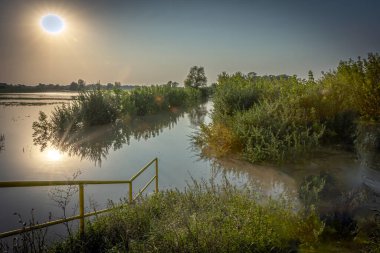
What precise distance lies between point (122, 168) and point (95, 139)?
22.0 ft

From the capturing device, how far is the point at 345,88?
1406 cm

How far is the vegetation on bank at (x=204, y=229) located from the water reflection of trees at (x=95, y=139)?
7.20 meters

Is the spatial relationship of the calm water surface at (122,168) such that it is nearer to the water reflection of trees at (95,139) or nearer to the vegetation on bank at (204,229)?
the water reflection of trees at (95,139)

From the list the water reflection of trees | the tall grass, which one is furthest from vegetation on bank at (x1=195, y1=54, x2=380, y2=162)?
the tall grass

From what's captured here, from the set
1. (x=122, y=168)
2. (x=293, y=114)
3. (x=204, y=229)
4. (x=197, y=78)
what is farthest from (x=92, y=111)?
(x=197, y=78)

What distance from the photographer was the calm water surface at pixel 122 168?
24.4ft

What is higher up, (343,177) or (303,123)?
(303,123)

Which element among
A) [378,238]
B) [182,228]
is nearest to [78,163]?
[182,228]

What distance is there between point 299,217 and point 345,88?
1120 centimetres

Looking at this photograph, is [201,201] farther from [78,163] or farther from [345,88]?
[345,88]

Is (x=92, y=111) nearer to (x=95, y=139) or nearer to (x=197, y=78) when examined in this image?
(x=95, y=139)

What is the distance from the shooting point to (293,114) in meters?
12.0

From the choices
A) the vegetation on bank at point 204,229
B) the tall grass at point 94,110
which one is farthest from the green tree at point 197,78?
the vegetation on bank at point 204,229

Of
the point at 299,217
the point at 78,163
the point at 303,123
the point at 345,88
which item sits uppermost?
the point at 345,88
